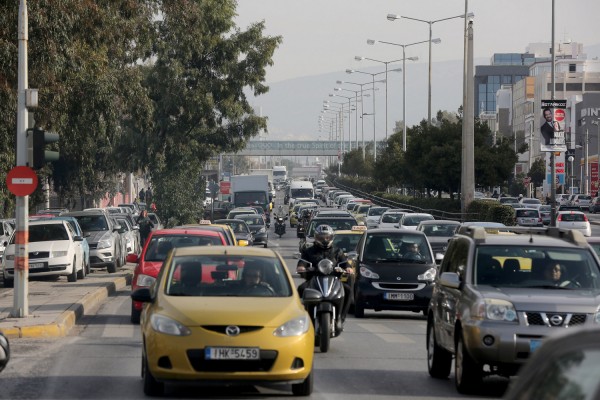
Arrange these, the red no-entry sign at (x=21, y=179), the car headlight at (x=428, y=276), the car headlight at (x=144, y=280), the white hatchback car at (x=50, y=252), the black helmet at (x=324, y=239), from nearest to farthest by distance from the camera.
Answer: the black helmet at (x=324, y=239) → the red no-entry sign at (x=21, y=179) → the car headlight at (x=144, y=280) → the car headlight at (x=428, y=276) → the white hatchback car at (x=50, y=252)

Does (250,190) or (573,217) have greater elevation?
(250,190)

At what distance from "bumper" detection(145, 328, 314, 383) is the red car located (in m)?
9.73

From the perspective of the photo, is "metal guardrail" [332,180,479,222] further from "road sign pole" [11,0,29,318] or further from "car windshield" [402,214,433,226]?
"road sign pole" [11,0,29,318]

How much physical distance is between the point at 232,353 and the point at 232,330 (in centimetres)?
22

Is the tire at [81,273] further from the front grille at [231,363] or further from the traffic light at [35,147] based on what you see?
the front grille at [231,363]

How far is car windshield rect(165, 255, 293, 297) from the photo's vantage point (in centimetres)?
1279

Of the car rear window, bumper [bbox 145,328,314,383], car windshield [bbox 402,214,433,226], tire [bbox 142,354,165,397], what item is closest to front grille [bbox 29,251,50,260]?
car windshield [bbox 402,214,433,226]

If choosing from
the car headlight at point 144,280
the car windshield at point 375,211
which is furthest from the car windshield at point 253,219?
the car headlight at point 144,280

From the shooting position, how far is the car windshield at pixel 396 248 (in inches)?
950

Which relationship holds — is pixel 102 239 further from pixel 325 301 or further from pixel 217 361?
pixel 217 361

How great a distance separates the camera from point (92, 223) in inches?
1606

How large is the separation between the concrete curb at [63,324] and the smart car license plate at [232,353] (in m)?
7.74

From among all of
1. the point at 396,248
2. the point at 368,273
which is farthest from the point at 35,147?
the point at 396,248

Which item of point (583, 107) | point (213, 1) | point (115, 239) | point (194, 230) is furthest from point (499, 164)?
point (583, 107)
